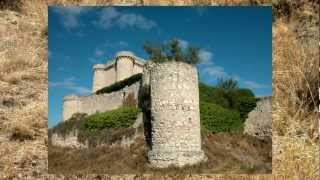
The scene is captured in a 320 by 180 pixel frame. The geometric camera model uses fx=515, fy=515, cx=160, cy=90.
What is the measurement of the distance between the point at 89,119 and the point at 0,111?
2.22m

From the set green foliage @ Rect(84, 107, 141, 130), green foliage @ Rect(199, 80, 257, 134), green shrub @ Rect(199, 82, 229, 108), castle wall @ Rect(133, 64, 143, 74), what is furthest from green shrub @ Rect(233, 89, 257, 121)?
green foliage @ Rect(84, 107, 141, 130)

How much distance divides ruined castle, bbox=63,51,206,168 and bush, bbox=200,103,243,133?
0.31m

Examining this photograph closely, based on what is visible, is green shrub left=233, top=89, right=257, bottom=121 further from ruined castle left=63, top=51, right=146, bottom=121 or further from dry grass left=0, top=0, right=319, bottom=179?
ruined castle left=63, top=51, right=146, bottom=121

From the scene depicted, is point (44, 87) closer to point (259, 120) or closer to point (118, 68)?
point (118, 68)

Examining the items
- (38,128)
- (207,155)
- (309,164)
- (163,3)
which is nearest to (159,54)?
(163,3)

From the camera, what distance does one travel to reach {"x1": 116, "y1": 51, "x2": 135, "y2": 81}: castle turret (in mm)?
7978

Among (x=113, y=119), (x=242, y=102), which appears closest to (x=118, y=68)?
(x=113, y=119)

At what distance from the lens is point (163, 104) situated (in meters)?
8.58

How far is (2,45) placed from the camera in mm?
7031

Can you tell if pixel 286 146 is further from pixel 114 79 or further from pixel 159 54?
pixel 114 79

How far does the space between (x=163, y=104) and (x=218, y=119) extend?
53.8 inches

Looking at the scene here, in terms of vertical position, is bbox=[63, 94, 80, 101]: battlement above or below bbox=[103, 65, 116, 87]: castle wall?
below

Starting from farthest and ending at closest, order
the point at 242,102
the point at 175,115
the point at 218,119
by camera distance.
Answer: the point at 242,102 → the point at 218,119 → the point at 175,115

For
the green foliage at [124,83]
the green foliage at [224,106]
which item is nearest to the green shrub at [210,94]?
the green foliage at [224,106]
